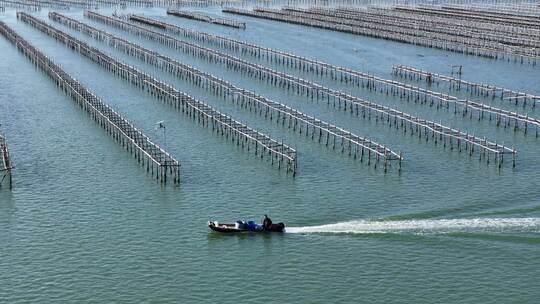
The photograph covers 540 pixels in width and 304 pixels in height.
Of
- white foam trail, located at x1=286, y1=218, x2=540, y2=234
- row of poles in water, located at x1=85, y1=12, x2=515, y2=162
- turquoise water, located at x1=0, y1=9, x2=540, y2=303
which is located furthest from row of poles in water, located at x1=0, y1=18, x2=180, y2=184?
row of poles in water, located at x1=85, y1=12, x2=515, y2=162

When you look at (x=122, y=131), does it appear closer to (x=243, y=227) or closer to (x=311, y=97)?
(x=243, y=227)

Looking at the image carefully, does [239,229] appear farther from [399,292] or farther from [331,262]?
[399,292]

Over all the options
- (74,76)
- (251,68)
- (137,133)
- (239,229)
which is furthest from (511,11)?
(239,229)

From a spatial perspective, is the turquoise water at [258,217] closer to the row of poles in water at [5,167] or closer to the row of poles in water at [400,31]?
the row of poles in water at [5,167]

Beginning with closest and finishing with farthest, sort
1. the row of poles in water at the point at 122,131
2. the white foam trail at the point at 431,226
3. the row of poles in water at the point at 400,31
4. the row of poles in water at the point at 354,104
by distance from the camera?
the white foam trail at the point at 431,226
the row of poles in water at the point at 122,131
the row of poles in water at the point at 354,104
the row of poles in water at the point at 400,31

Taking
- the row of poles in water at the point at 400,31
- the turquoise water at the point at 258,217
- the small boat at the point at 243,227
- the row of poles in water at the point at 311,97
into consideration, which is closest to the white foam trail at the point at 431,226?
the turquoise water at the point at 258,217

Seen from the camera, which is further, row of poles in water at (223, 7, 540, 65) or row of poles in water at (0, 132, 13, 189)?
row of poles in water at (223, 7, 540, 65)

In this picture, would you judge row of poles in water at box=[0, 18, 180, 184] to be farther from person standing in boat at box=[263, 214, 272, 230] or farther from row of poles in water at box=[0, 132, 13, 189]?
person standing in boat at box=[263, 214, 272, 230]
